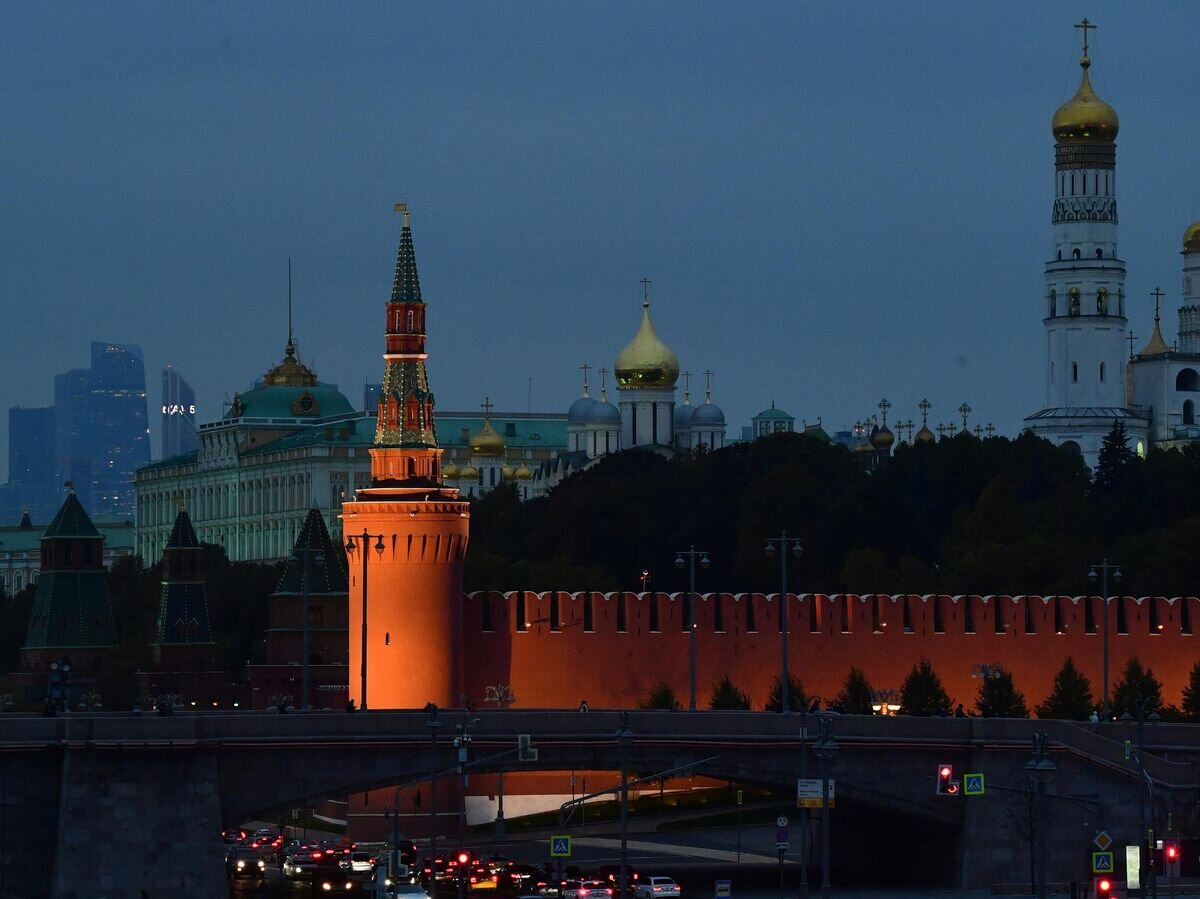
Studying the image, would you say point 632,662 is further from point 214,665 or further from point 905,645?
point 214,665

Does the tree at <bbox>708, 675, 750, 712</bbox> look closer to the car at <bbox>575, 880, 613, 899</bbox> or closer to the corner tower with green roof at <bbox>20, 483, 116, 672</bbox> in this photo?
the car at <bbox>575, 880, 613, 899</bbox>

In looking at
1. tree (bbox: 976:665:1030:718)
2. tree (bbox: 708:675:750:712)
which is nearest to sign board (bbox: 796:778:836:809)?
tree (bbox: 976:665:1030:718)

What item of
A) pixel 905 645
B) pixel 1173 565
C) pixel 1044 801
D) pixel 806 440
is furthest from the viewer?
pixel 806 440

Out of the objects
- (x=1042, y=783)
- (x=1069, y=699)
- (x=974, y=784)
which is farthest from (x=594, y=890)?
(x=1069, y=699)

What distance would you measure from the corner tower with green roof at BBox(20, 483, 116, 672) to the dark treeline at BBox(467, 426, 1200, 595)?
14699 millimetres

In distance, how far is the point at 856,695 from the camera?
115 meters

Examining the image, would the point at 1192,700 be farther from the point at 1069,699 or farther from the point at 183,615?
the point at 183,615

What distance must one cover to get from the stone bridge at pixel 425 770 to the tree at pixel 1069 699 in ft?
61.4

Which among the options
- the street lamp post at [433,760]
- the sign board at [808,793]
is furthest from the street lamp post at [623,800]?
the street lamp post at [433,760]

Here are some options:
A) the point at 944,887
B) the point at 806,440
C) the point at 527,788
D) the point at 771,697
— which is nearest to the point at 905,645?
the point at 771,697

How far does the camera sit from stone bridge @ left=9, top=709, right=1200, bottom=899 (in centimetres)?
8488

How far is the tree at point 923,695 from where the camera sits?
11412cm

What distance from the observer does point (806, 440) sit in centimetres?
18200

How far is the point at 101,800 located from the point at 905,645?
4084 cm
